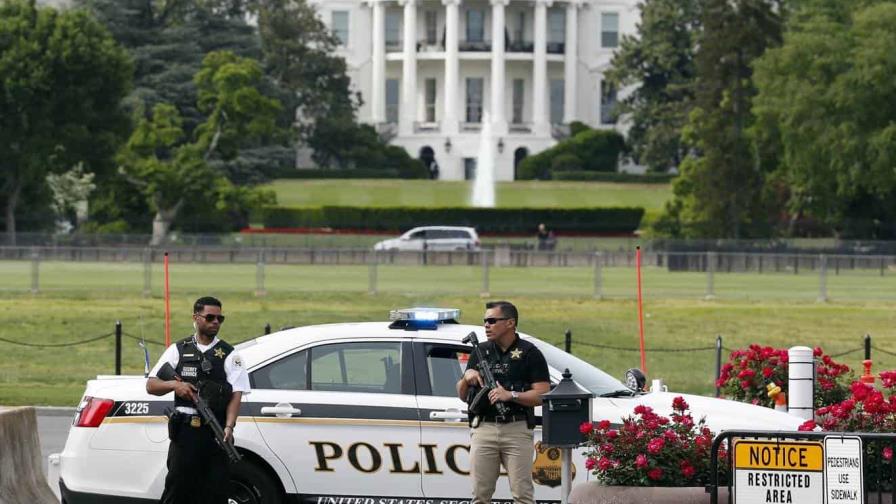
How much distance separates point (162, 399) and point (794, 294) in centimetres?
3545

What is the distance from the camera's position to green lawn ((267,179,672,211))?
92250 mm

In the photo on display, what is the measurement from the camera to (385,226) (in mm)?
83000

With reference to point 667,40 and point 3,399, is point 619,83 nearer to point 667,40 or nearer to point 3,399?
point 667,40

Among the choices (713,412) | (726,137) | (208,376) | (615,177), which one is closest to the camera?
(208,376)

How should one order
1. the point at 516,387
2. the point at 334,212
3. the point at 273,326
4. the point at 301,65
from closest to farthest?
the point at 516,387, the point at 273,326, the point at 334,212, the point at 301,65

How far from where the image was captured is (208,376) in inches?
465

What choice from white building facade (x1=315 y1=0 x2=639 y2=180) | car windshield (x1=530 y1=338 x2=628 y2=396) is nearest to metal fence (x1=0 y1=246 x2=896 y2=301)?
car windshield (x1=530 y1=338 x2=628 y2=396)

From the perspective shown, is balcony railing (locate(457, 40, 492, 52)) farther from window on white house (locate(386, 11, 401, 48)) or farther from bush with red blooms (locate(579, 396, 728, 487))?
bush with red blooms (locate(579, 396, 728, 487))

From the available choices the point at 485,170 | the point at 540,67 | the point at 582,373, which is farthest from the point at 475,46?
the point at 582,373

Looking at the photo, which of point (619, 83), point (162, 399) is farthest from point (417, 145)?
point (162, 399)

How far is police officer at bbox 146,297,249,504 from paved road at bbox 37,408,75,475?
5628mm

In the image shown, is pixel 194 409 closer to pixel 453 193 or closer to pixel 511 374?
pixel 511 374

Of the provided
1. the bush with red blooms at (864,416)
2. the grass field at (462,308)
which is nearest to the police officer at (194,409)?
the bush with red blooms at (864,416)

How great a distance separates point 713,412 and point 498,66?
110 m
